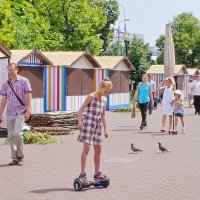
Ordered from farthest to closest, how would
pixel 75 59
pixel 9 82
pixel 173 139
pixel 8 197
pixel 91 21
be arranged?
pixel 91 21, pixel 75 59, pixel 173 139, pixel 9 82, pixel 8 197

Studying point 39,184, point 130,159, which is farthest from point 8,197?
point 130,159

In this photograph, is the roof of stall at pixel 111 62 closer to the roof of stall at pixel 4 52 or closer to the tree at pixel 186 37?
the roof of stall at pixel 4 52

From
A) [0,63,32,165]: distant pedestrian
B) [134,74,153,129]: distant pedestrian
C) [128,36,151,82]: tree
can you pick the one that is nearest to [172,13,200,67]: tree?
[128,36,151,82]: tree

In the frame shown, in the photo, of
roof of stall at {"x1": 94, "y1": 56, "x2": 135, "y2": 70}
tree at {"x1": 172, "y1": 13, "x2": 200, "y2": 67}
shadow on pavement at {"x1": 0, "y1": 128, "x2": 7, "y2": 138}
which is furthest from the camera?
tree at {"x1": 172, "y1": 13, "x2": 200, "y2": 67}

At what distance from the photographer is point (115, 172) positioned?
9672 mm

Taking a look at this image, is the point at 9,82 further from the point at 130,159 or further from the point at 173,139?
the point at 173,139

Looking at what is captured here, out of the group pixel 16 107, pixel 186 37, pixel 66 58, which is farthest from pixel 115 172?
pixel 186 37

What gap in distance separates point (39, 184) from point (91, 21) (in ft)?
130

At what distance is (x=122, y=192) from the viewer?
7855mm

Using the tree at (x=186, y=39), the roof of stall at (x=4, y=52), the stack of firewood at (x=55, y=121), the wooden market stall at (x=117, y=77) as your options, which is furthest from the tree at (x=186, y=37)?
the roof of stall at (x=4, y=52)

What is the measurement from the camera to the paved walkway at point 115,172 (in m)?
7.72

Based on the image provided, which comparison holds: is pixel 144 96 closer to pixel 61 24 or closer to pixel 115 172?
pixel 115 172

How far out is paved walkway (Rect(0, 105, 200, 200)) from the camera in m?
7.72

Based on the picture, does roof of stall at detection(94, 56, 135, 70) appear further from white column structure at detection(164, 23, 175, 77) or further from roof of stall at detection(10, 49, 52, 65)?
roof of stall at detection(10, 49, 52, 65)
